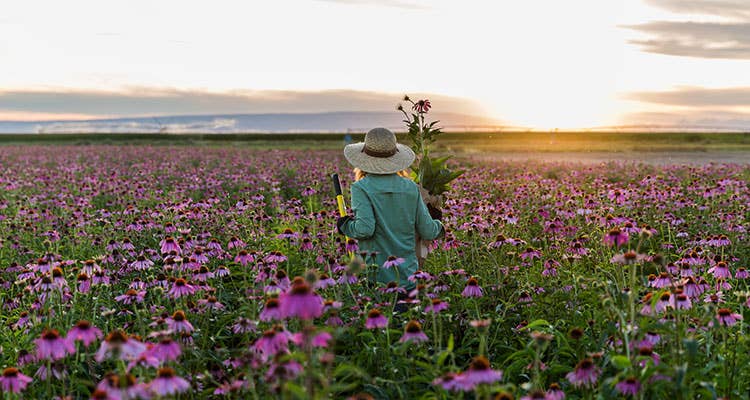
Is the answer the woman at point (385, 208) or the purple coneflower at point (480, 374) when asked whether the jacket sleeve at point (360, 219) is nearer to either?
the woman at point (385, 208)

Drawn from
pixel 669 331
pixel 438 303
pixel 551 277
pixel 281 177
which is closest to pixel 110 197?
pixel 281 177

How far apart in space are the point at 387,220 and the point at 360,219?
25 cm

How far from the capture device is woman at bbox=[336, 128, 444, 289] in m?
5.03

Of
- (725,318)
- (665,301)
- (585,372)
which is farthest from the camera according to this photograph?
(665,301)

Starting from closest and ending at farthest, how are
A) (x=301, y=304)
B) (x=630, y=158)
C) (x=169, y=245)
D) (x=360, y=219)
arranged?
(x=301, y=304) → (x=169, y=245) → (x=360, y=219) → (x=630, y=158)

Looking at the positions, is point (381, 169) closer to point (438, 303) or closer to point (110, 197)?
point (438, 303)

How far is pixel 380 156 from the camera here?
520 centimetres

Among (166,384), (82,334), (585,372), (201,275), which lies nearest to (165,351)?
(166,384)

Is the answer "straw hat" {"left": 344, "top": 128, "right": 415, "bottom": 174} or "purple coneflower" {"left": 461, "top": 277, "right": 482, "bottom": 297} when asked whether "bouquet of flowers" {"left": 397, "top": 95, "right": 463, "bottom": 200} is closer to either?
Answer: "straw hat" {"left": 344, "top": 128, "right": 415, "bottom": 174}

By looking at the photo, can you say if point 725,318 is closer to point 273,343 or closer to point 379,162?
point 273,343

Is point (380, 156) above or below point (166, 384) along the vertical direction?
above

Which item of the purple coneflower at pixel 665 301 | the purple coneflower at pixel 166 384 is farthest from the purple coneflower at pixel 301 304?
the purple coneflower at pixel 665 301

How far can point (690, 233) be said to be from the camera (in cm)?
803

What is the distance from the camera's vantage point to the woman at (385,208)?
5031 mm
